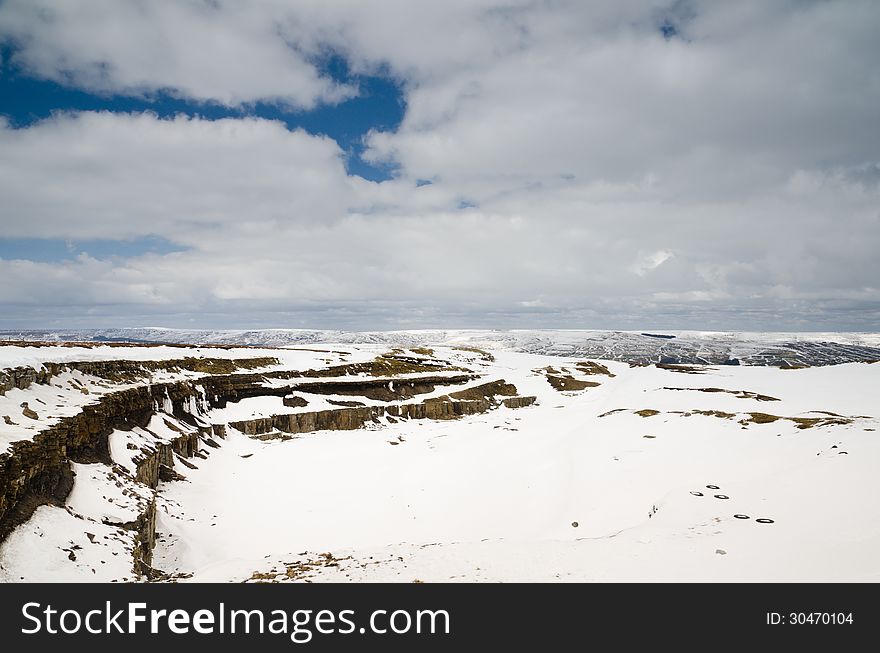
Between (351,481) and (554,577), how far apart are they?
59.8 ft

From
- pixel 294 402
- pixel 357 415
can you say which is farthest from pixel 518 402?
pixel 294 402

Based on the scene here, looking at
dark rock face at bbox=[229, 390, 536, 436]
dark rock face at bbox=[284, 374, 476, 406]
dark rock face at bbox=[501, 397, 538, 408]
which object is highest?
dark rock face at bbox=[284, 374, 476, 406]

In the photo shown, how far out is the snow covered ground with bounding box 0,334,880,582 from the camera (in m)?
12.1

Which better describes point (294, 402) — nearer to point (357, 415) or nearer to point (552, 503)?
point (357, 415)

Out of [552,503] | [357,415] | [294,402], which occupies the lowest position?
[357,415]

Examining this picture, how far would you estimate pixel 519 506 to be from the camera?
22250 mm

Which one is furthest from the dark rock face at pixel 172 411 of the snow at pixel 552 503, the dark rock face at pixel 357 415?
the snow at pixel 552 503

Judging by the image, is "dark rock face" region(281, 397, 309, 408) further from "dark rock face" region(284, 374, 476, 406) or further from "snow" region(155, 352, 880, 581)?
"snow" region(155, 352, 880, 581)

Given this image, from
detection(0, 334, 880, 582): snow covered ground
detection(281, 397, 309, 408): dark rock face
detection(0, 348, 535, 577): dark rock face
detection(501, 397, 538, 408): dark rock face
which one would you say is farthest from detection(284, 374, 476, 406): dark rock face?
detection(0, 334, 880, 582): snow covered ground

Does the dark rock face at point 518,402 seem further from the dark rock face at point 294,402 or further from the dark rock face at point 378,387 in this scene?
the dark rock face at point 294,402

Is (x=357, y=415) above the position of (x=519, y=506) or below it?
below

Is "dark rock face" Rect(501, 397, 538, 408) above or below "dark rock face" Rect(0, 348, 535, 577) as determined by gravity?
below
